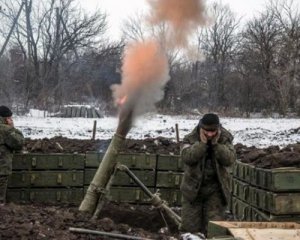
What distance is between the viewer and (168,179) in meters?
11.3

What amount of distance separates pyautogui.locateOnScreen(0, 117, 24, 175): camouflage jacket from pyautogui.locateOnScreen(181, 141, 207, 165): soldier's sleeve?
157 inches

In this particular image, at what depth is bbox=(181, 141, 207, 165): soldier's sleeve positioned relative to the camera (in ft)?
23.0

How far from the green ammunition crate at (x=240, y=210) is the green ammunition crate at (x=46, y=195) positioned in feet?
9.84

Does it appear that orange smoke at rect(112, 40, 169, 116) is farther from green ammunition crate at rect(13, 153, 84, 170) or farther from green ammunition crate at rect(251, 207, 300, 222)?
green ammunition crate at rect(13, 153, 84, 170)

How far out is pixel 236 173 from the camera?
994 centimetres

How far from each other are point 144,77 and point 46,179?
366 centimetres

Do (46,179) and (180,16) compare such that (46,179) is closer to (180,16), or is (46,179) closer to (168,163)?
(168,163)

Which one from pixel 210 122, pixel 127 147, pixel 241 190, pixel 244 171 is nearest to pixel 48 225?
pixel 210 122

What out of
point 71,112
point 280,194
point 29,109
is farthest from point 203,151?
point 29,109

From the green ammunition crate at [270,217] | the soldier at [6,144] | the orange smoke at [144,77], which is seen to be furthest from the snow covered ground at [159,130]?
the orange smoke at [144,77]

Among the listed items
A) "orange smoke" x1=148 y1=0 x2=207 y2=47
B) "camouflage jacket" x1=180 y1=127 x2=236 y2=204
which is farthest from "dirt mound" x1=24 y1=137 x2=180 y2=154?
"camouflage jacket" x1=180 y1=127 x2=236 y2=204

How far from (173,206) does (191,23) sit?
409 cm

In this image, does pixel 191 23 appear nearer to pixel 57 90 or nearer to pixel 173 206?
pixel 173 206

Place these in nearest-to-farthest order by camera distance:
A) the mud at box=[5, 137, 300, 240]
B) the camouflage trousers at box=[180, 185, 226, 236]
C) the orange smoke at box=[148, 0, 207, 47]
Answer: the mud at box=[5, 137, 300, 240], the camouflage trousers at box=[180, 185, 226, 236], the orange smoke at box=[148, 0, 207, 47]
